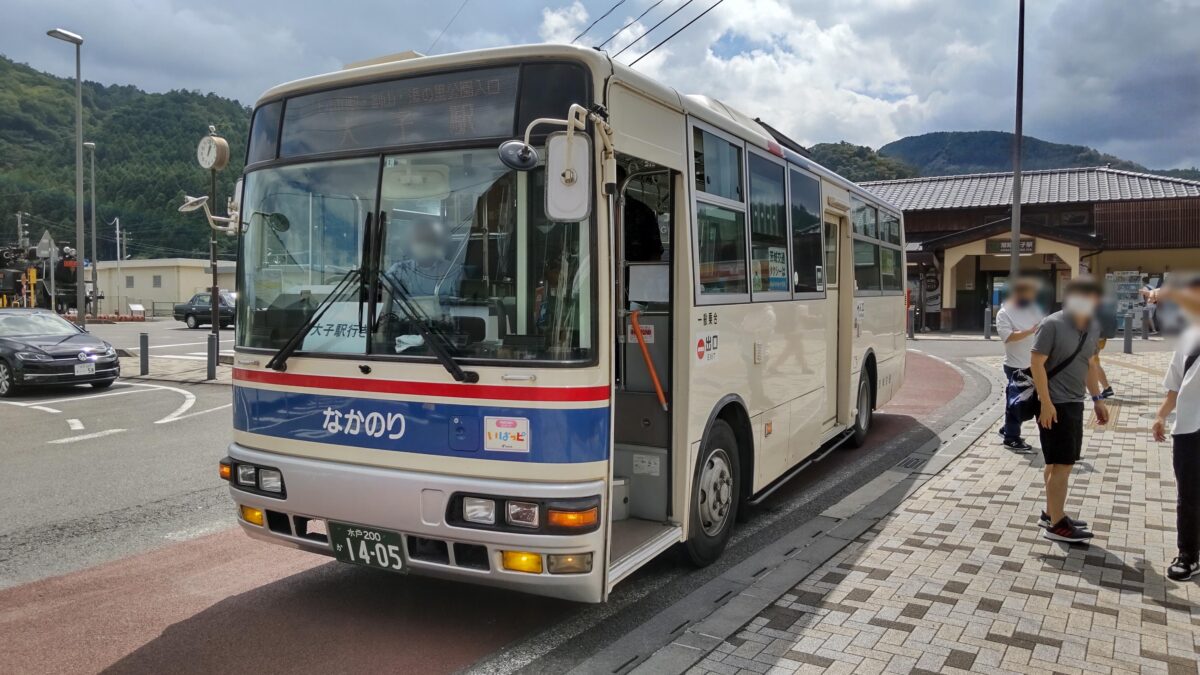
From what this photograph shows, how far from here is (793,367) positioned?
6.65 m

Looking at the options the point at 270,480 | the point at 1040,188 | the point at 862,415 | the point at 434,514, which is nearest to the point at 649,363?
the point at 434,514

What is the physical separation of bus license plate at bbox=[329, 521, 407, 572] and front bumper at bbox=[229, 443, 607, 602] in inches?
1.4

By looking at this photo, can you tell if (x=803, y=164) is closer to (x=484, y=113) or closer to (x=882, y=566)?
(x=882, y=566)

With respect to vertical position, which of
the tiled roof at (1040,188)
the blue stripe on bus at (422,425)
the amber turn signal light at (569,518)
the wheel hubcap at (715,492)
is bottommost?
the wheel hubcap at (715,492)

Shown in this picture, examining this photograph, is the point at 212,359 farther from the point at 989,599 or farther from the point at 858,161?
the point at 858,161

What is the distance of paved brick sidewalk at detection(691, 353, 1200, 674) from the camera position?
13.0ft

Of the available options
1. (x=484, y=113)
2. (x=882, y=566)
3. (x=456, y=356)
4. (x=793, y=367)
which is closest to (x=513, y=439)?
(x=456, y=356)

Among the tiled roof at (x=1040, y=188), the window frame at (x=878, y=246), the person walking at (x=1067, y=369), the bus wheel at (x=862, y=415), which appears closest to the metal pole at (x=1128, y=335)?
the window frame at (x=878, y=246)

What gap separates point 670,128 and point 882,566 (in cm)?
307

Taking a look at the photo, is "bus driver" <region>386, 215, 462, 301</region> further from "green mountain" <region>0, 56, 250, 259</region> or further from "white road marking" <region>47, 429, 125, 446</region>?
"green mountain" <region>0, 56, 250, 259</region>

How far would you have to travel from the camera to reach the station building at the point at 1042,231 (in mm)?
30203

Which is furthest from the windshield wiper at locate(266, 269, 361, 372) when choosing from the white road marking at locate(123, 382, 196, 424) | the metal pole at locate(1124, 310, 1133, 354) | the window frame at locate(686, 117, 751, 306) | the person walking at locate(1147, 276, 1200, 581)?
the metal pole at locate(1124, 310, 1133, 354)

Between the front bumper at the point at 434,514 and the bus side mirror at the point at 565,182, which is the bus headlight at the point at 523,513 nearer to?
the front bumper at the point at 434,514

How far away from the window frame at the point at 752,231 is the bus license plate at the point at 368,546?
9.55 ft
